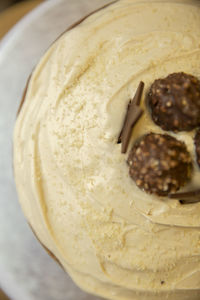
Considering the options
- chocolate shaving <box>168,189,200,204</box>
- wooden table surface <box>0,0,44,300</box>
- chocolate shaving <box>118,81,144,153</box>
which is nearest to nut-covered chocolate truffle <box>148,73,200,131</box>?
chocolate shaving <box>118,81,144,153</box>

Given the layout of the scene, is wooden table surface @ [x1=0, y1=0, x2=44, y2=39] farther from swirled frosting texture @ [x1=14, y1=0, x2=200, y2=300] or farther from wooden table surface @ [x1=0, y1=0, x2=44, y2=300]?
swirled frosting texture @ [x1=14, y1=0, x2=200, y2=300]

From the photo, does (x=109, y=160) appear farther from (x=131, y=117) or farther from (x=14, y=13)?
(x=14, y=13)

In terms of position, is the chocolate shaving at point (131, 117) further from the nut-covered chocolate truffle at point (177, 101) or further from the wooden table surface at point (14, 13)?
the wooden table surface at point (14, 13)

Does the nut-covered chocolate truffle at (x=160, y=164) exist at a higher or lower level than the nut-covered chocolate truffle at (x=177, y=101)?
lower

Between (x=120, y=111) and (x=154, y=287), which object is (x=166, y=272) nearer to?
(x=154, y=287)

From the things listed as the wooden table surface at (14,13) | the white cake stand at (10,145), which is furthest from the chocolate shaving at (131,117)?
the wooden table surface at (14,13)

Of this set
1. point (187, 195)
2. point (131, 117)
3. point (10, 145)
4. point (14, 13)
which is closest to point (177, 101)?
point (131, 117)

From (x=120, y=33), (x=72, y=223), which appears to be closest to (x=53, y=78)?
(x=120, y=33)
